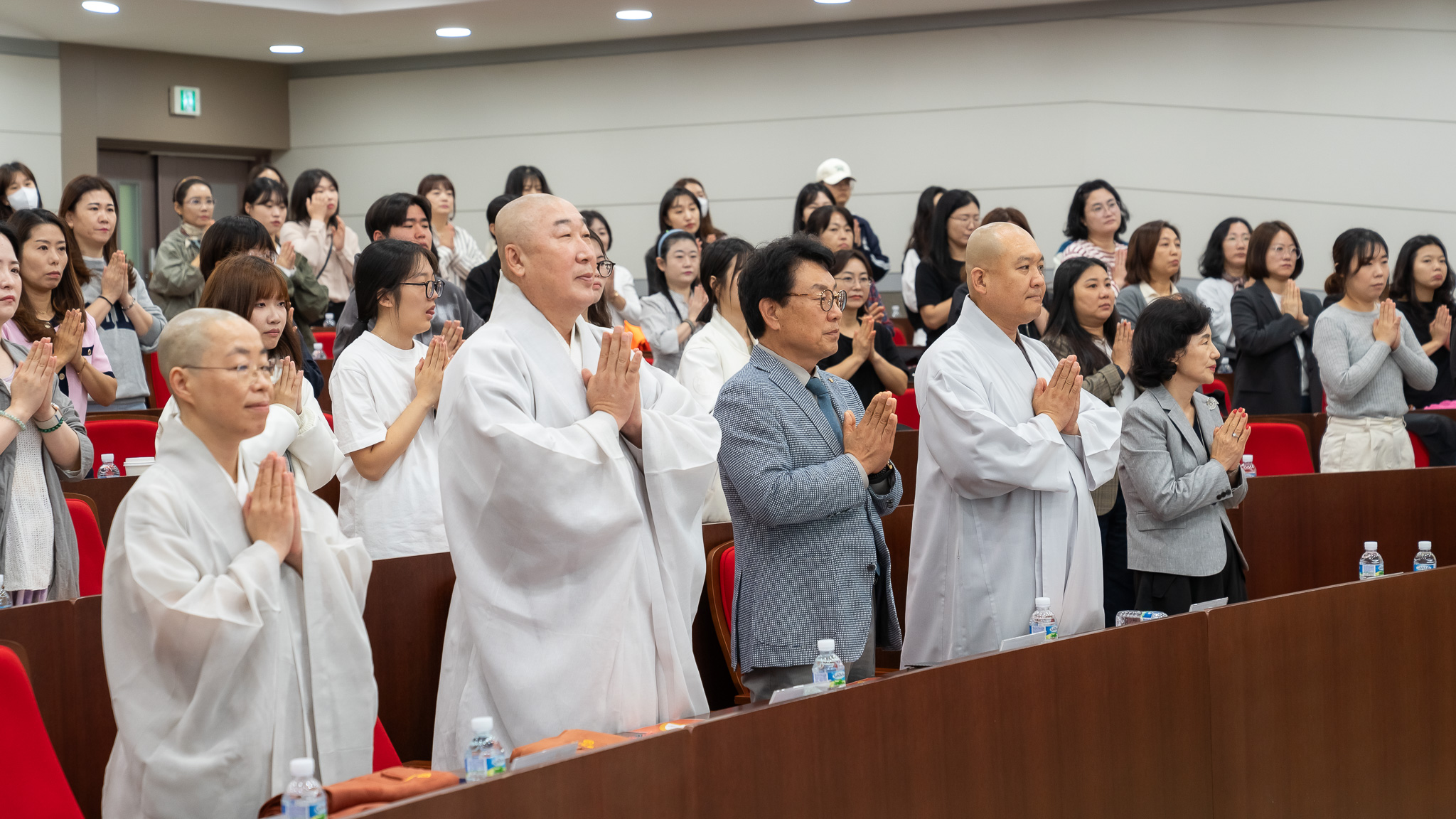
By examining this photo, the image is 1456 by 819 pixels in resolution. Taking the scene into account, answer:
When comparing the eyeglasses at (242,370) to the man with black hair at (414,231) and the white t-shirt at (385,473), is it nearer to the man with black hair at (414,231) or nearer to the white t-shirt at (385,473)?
the white t-shirt at (385,473)

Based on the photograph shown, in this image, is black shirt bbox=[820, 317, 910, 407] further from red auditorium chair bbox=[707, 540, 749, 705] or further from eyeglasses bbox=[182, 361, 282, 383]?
eyeglasses bbox=[182, 361, 282, 383]

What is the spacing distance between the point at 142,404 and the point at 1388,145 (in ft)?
21.9

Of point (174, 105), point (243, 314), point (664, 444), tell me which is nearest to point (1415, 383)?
point (664, 444)

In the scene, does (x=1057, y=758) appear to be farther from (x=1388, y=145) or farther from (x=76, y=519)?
(x=1388, y=145)

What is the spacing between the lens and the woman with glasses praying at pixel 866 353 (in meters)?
4.40

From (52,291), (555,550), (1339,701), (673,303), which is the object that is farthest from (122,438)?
(1339,701)

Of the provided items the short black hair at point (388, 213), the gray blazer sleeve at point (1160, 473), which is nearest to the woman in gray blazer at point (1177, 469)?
the gray blazer sleeve at point (1160, 473)

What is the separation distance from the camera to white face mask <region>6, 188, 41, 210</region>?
17.3ft

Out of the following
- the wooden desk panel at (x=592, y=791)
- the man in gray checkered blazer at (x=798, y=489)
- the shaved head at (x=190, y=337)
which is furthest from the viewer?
the man in gray checkered blazer at (x=798, y=489)

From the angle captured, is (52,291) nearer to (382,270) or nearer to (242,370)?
(382,270)

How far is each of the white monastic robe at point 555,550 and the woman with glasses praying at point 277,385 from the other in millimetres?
284

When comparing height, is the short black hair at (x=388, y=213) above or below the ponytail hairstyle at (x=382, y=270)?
above

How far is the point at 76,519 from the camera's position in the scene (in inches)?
130

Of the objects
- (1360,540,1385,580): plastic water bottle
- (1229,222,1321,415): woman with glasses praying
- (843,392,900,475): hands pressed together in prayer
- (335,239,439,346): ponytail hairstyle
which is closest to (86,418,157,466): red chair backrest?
(335,239,439,346): ponytail hairstyle
